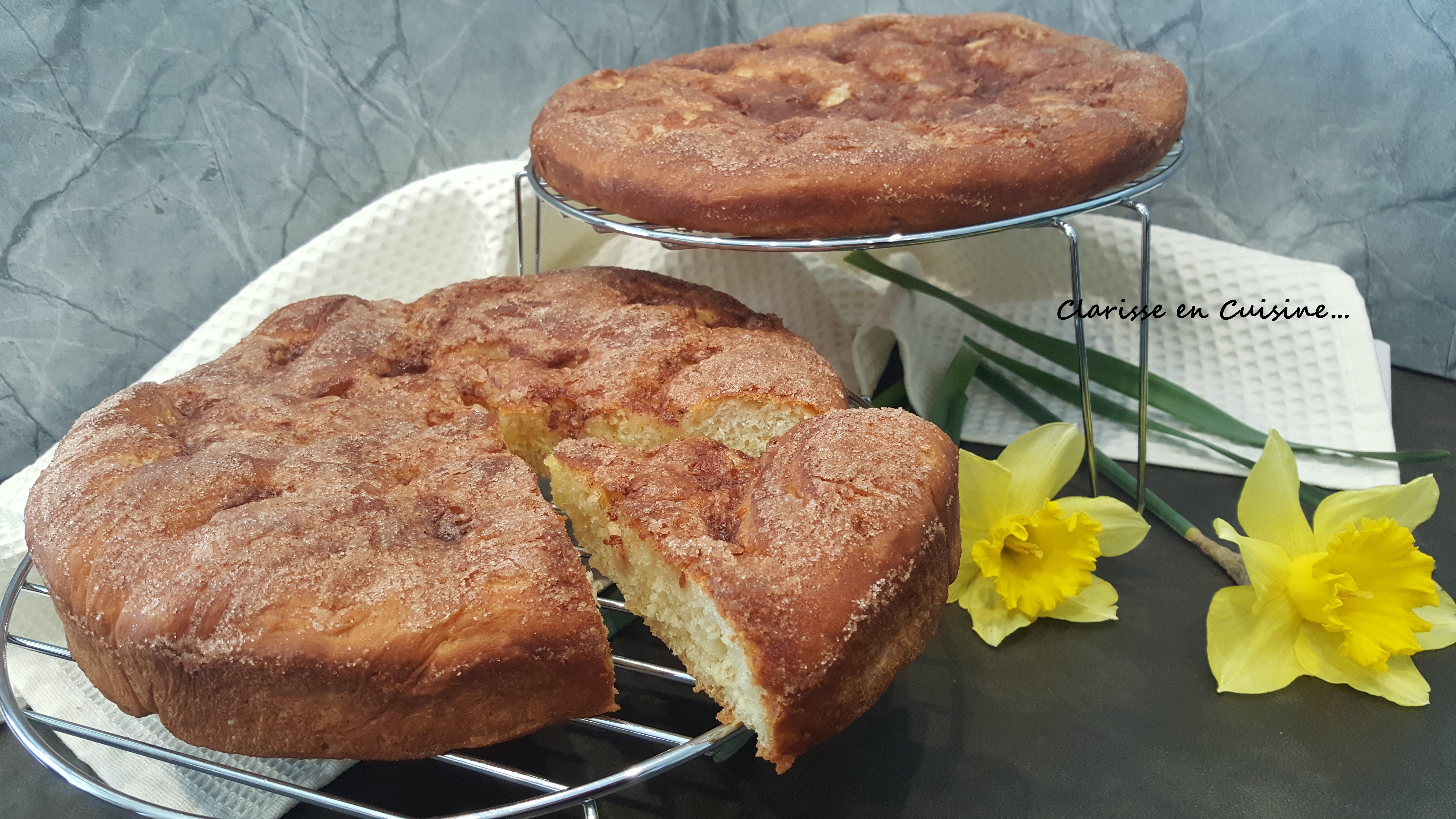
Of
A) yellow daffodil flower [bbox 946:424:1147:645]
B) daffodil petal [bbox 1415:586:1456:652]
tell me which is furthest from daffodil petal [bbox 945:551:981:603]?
daffodil petal [bbox 1415:586:1456:652]

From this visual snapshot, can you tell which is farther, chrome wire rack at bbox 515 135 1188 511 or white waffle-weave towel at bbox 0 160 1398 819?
white waffle-weave towel at bbox 0 160 1398 819

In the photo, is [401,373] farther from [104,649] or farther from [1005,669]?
[1005,669]

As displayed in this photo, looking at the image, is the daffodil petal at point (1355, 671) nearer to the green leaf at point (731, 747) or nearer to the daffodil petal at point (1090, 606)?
the daffodil petal at point (1090, 606)

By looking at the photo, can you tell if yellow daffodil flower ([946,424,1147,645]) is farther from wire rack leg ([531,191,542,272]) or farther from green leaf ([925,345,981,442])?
wire rack leg ([531,191,542,272])

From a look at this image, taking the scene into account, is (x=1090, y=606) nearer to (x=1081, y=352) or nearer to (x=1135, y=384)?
(x=1081, y=352)

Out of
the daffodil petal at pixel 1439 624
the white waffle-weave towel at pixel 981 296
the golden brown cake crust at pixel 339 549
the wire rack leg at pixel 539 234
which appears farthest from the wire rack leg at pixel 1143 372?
the wire rack leg at pixel 539 234

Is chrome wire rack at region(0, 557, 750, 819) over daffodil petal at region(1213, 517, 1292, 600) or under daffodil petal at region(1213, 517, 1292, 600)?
over

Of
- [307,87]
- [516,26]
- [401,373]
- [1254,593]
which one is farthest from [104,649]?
[516,26]

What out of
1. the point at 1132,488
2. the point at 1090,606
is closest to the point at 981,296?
the point at 1132,488
